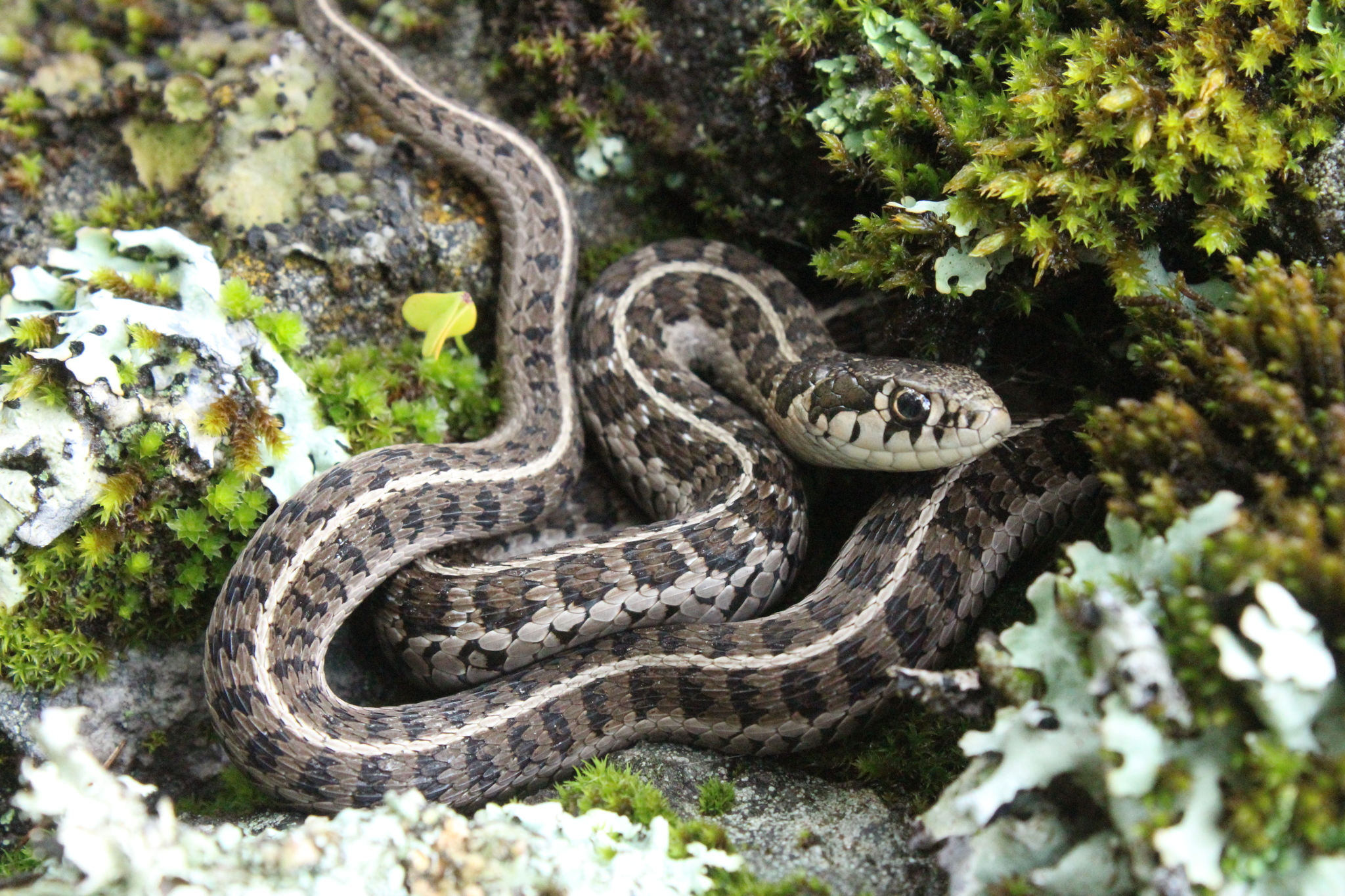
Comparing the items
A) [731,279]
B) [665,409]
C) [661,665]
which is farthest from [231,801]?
[731,279]

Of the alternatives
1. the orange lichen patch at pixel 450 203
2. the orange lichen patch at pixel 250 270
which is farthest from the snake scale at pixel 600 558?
the orange lichen patch at pixel 250 270

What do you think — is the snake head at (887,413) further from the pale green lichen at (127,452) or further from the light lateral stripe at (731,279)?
the pale green lichen at (127,452)

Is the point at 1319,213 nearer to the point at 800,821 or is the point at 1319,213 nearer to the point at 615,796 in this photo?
the point at 800,821

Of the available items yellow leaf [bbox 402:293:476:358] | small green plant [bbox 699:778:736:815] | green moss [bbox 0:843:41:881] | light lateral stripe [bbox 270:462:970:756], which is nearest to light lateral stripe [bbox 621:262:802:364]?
yellow leaf [bbox 402:293:476:358]

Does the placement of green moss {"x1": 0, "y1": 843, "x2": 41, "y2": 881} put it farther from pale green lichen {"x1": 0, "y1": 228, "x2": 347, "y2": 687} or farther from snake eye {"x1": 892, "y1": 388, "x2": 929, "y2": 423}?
snake eye {"x1": 892, "y1": 388, "x2": 929, "y2": 423}

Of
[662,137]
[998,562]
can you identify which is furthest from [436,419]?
[998,562]
